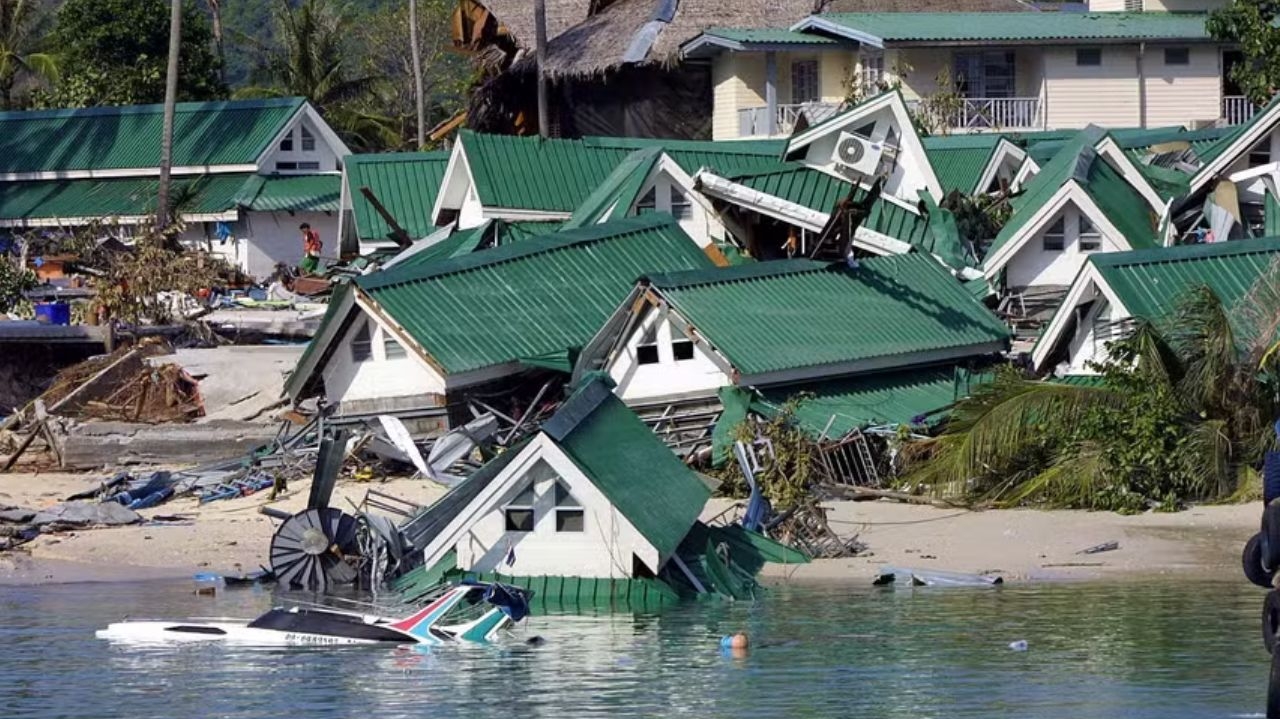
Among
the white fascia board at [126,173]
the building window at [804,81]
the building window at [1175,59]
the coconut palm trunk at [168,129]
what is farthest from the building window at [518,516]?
the building window at [1175,59]

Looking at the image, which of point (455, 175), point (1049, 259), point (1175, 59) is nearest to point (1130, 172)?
point (1049, 259)

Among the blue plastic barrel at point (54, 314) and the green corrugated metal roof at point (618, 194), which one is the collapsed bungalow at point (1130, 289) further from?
the blue plastic barrel at point (54, 314)

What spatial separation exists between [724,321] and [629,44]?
2572 centimetres

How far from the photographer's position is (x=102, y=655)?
24.8 m

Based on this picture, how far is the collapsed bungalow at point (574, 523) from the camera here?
26.0m

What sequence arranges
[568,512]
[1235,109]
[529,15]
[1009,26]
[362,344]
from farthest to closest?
[529,15] < [1235,109] < [1009,26] < [362,344] < [568,512]

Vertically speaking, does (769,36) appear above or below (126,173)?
above

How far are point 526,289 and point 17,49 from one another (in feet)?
127

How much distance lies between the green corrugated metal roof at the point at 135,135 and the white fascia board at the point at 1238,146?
81.2ft

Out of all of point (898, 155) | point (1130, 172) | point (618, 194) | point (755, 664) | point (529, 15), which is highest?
point (529, 15)

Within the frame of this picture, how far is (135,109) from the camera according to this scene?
206 feet

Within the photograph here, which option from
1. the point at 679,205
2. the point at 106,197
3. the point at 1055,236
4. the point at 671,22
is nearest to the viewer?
the point at 1055,236

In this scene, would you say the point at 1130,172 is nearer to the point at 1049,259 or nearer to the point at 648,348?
the point at 1049,259

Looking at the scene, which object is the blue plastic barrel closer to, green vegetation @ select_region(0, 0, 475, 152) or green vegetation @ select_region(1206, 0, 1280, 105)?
green vegetation @ select_region(1206, 0, 1280, 105)
